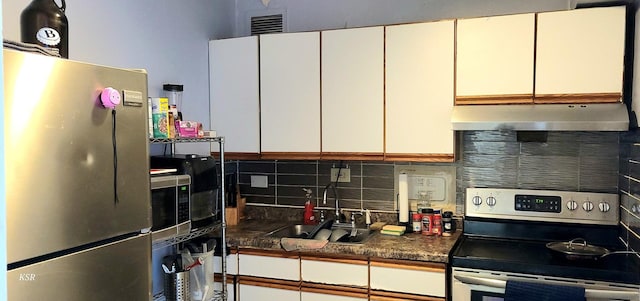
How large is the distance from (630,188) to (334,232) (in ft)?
4.99

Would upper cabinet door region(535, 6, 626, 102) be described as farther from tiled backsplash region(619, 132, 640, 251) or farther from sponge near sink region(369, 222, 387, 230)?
sponge near sink region(369, 222, 387, 230)

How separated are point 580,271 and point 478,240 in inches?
24.6

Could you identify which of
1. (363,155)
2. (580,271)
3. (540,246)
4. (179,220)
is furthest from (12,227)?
(540,246)

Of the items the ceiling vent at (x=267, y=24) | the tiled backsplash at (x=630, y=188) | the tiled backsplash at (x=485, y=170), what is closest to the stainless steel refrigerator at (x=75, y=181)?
the tiled backsplash at (x=485, y=170)

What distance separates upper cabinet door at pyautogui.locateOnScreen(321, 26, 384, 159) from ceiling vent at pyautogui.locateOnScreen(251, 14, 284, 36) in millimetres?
562

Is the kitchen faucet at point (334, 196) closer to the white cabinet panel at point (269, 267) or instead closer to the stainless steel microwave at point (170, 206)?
the white cabinet panel at point (269, 267)

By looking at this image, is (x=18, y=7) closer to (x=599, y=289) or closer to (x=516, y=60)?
(x=516, y=60)

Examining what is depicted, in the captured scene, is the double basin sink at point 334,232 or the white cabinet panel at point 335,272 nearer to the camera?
the white cabinet panel at point 335,272

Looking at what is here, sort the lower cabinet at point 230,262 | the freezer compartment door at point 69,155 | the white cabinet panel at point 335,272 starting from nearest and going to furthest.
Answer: the freezer compartment door at point 69,155, the white cabinet panel at point 335,272, the lower cabinet at point 230,262

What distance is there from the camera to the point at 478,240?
2822mm

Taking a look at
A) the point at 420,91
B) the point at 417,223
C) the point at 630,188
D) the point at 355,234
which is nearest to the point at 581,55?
the point at 630,188

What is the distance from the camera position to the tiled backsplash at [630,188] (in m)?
2.29

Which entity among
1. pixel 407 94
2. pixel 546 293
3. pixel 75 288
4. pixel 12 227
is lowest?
pixel 546 293

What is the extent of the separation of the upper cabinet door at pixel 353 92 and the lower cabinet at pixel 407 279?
64 centimetres
